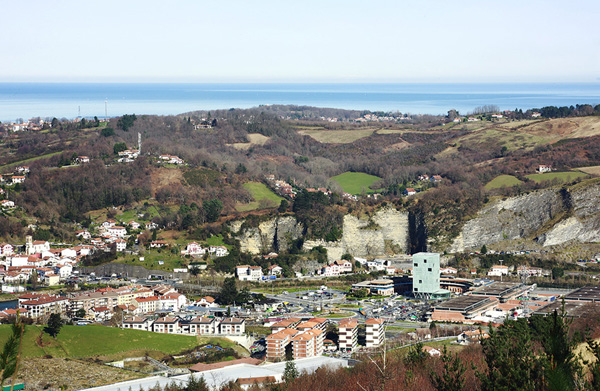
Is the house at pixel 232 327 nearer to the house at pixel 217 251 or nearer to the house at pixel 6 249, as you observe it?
the house at pixel 217 251

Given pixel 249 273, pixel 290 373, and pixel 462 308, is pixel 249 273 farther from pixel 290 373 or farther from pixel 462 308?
pixel 290 373

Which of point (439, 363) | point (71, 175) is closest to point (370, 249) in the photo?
point (71, 175)

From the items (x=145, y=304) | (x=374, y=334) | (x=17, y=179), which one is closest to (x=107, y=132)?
(x=17, y=179)

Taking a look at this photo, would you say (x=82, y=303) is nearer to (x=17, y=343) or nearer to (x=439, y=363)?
(x=439, y=363)

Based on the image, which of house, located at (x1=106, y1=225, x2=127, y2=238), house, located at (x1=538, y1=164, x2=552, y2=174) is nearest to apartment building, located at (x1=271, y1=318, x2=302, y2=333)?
house, located at (x1=106, y1=225, x2=127, y2=238)

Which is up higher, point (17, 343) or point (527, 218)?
point (17, 343)

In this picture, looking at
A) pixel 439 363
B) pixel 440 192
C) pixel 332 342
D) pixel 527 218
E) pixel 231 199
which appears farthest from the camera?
pixel 231 199
